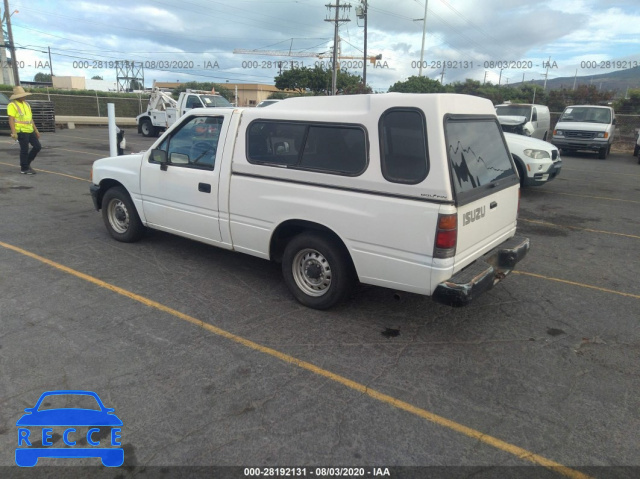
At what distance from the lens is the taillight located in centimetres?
345

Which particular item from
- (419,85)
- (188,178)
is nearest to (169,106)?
(188,178)

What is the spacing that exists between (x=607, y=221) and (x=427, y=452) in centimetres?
733

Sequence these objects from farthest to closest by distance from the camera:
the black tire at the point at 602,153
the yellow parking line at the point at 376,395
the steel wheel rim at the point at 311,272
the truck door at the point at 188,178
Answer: the black tire at the point at 602,153, the truck door at the point at 188,178, the steel wheel rim at the point at 311,272, the yellow parking line at the point at 376,395

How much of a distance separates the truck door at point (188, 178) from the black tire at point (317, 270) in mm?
1002

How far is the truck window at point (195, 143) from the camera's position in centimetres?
485

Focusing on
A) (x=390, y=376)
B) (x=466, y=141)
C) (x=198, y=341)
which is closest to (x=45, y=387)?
(x=198, y=341)

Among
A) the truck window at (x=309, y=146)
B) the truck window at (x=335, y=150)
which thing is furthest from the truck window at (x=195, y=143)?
the truck window at (x=335, y=150)

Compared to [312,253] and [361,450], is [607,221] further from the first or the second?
[361,450]

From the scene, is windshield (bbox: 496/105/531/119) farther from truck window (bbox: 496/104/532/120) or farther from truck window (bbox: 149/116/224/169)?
truck window (bbox: 149/116/224/169)

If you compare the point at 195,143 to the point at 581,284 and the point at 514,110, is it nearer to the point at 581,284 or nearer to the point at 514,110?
the point at 581,284

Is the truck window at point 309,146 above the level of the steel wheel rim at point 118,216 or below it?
above

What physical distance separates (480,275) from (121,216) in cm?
457

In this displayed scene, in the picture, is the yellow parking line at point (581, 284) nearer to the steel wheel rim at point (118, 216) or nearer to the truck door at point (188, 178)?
the truck door at point (188, 178)

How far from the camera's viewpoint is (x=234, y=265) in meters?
5.54
